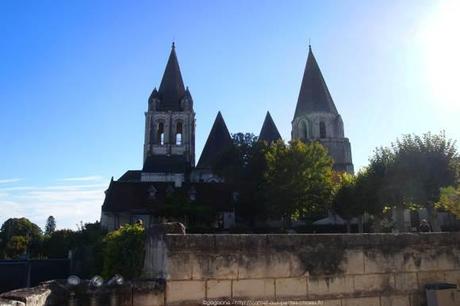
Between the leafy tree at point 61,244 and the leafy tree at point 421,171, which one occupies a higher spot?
the leafy tree at point 421,171

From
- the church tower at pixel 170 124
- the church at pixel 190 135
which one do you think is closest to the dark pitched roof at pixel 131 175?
the church at pixel 190 135

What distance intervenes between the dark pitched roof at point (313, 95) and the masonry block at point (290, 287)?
209 ft

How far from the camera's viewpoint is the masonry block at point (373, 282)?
5871mm

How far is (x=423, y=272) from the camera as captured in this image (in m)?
6.23

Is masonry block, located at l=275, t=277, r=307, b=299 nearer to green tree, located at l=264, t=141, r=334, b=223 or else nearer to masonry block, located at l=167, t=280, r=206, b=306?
masonry block, located at l=167, t=280, r=206, b=306

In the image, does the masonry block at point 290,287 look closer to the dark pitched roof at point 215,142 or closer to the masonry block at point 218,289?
the masonry block at point 218,289

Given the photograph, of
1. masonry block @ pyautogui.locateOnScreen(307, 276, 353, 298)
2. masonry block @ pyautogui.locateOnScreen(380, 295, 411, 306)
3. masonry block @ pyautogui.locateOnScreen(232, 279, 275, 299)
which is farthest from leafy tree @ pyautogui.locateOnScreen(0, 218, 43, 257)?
masonry block @ pyautogui.locateOnScreen(380, 295, 411, 306)

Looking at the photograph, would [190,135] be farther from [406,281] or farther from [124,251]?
[406,281]

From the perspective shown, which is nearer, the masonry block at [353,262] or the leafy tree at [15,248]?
the masonry block at [353,262]

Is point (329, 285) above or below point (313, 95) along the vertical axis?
below

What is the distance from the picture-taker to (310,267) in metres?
5.67

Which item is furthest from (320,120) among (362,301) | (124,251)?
(362,301)

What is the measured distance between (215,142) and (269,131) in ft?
28.7

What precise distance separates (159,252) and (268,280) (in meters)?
1.39
